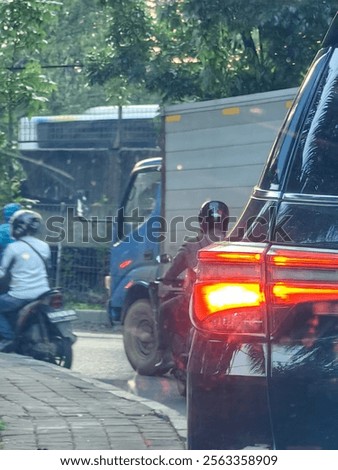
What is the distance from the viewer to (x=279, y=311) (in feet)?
9.31

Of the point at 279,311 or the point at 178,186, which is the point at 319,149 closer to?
the point at 279,311

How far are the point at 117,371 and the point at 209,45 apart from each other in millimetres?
4171

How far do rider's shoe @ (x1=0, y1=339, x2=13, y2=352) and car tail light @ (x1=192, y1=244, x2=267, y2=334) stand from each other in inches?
244

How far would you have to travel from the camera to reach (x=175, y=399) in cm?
826

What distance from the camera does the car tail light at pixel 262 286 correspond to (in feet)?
9.29

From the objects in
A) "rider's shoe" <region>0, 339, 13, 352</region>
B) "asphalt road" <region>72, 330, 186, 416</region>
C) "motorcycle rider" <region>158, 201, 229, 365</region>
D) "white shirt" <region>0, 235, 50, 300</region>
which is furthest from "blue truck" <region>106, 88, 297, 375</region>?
"rider's shoe" <region>0, 339, 13, 352</region>

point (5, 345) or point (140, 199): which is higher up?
point (140, 199)

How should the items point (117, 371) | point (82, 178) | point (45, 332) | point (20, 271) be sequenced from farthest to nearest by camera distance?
point (82, 178)
point (117, 371)
point (20, 271)
point (45, 332)

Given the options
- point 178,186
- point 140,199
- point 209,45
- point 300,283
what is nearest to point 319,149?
point 300,283

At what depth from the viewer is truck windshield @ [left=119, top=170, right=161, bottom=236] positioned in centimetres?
1083

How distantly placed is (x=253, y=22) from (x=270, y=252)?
864 centimetres

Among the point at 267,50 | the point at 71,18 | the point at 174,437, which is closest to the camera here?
the point at 174,437
